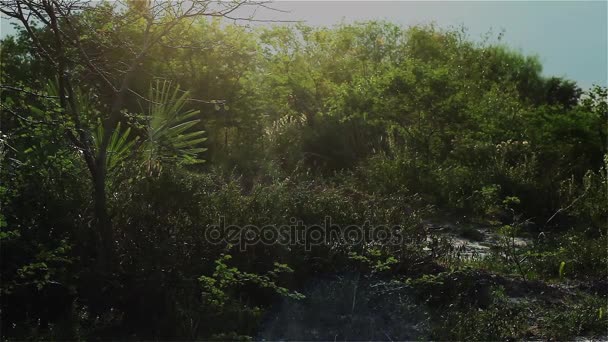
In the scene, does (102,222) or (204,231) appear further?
(204,231)

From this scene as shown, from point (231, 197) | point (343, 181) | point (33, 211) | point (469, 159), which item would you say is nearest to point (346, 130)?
point (469, 159)

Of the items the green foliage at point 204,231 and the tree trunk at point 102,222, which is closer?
the green foliage at point 204,231

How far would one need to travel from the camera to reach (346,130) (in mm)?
16156

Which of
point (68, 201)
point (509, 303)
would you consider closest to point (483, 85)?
point (509, 303)

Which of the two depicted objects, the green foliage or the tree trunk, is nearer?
the green foliage

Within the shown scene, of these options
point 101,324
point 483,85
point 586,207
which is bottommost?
point 101,324

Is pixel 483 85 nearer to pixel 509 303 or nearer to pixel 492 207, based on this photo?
pixel 492 207

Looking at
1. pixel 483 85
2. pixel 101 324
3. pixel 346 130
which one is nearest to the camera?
pixel 101 324

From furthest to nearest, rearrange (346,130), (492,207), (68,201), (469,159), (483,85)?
(483,85)
(346,130)
(469,159)
(492,207)
(68,201)

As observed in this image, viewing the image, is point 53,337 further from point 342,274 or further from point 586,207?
point 586,207

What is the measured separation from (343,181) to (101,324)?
6211 millimetres

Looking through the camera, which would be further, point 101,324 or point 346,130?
point 346,130

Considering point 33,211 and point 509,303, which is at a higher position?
point 33,211

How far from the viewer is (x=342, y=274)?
21.0 ft
